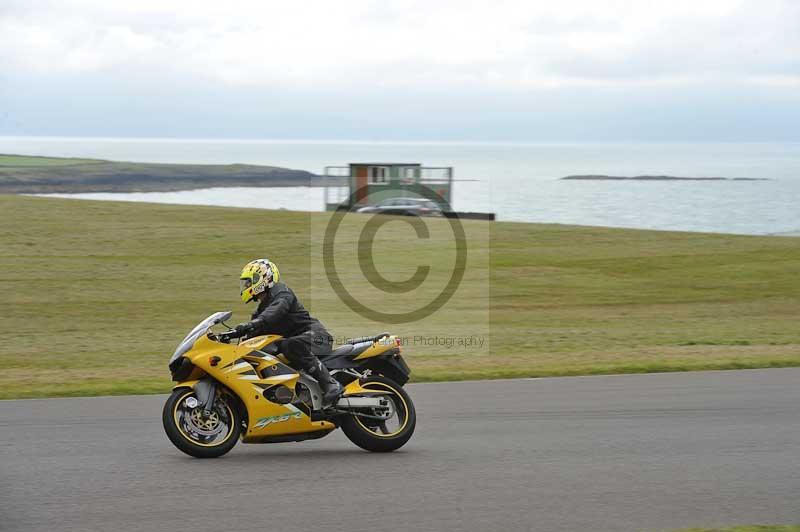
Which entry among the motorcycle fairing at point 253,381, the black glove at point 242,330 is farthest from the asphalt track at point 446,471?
the black glove at point 242,330

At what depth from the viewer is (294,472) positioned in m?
8.60

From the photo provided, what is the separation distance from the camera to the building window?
5372 centimetres

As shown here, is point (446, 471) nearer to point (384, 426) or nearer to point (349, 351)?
point (384, 426)

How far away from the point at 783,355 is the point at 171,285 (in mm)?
15756

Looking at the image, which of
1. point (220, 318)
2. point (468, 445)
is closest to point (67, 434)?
point (220, 318)

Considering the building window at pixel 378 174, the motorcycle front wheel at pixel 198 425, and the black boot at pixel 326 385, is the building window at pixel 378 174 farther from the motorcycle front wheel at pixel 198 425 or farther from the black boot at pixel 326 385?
the motorcycle front wheel at pixel 198 425

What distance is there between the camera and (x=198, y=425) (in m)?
9.05

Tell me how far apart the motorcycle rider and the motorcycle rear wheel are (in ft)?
1.20

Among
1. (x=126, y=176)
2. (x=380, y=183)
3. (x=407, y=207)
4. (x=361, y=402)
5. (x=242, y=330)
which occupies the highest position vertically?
(x=126, y=176)

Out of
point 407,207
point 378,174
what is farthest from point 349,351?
point 378,174

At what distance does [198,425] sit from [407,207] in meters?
39.3

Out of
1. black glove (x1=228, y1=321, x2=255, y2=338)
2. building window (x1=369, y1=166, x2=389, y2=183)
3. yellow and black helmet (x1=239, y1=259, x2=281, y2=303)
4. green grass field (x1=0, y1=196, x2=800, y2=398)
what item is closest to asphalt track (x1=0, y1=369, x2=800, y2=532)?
black glove (x1=228, y1=321, x2=255, y2=338)

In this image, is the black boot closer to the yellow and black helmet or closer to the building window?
the yellow and black helmet

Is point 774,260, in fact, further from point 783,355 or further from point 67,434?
point 67,434
